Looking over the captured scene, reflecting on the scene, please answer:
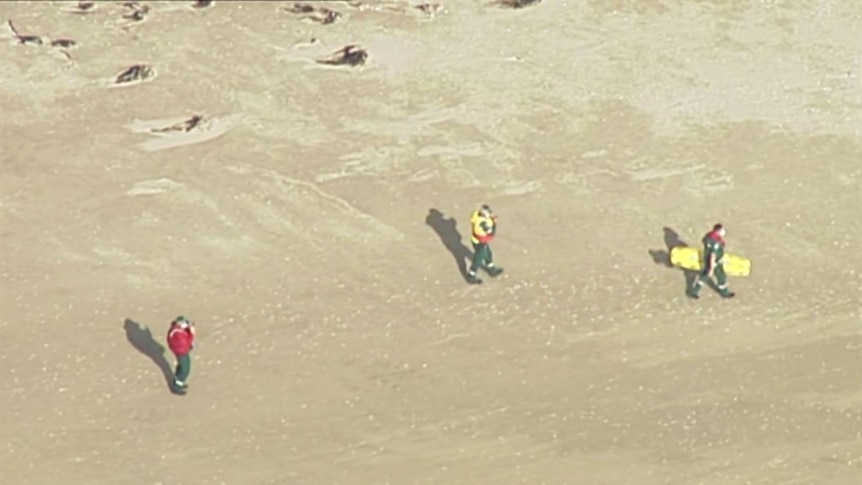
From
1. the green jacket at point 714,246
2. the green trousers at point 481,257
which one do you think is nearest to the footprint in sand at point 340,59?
the green trousers at point 481,257

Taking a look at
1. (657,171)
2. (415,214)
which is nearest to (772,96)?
(657,171)

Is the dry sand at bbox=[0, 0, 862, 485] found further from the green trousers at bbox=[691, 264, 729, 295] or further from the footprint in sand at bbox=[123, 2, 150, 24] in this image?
the green trousers at bbox=[691, 264, 729, 295]

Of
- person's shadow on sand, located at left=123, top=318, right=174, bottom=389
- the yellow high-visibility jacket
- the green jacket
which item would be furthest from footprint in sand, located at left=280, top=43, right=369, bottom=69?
the green jacket

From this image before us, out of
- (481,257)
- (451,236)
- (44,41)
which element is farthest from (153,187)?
(481,257)

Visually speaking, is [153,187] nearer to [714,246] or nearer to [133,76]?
[133,76]

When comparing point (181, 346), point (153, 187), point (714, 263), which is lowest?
point (181, 346)

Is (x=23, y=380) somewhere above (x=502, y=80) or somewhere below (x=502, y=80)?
below

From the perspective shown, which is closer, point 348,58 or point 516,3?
point 348,58

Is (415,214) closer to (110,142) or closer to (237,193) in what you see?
(237,193)
